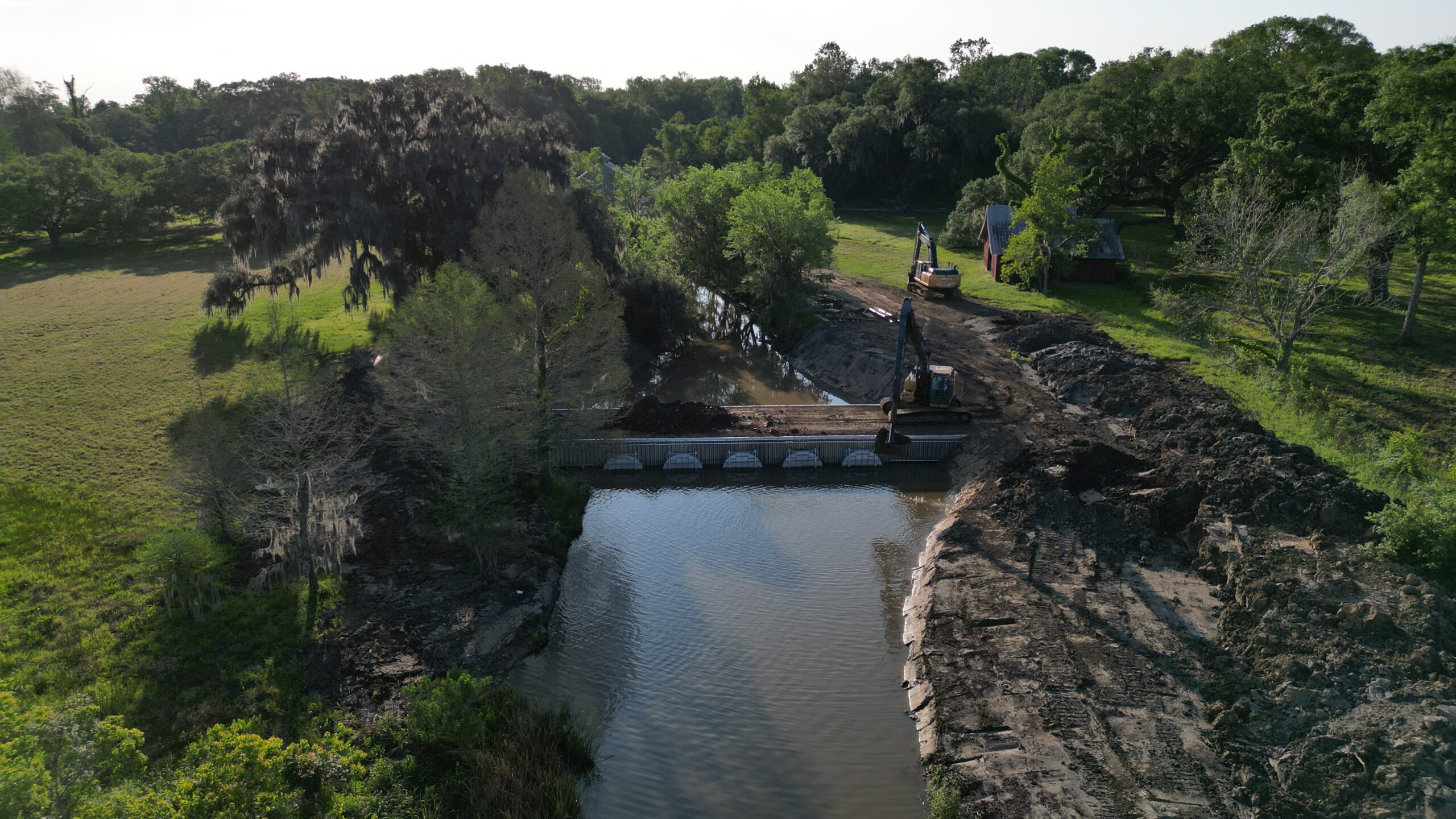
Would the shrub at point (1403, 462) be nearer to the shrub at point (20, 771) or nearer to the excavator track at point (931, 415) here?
the excavator track at point (931, 415)

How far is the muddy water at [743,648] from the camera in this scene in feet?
51.3

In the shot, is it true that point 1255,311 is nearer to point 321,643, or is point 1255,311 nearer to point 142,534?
point 321,643

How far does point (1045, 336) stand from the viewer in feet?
126

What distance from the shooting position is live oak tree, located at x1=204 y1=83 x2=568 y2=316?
3362 cm

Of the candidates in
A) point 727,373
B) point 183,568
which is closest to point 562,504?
point 183,568

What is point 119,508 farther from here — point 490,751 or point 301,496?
point 490,751

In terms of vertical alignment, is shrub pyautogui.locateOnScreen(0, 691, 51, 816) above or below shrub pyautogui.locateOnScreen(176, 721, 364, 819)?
above

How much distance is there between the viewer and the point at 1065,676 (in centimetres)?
1750

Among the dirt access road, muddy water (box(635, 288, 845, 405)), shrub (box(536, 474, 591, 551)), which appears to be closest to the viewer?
the dirt access road

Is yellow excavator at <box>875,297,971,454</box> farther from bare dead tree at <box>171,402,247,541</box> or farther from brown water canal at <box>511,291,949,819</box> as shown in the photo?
bare dead tree at <box>171,402,247,541</box>

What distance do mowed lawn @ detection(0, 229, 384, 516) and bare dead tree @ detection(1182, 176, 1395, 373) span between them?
3630 centimetres

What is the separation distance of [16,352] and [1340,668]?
4933 cm

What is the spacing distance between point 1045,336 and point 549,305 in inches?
935

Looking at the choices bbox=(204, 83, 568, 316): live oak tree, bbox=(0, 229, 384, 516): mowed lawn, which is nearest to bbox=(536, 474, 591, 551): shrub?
bbox=(0, 229, 384, 516): mowed lawn
